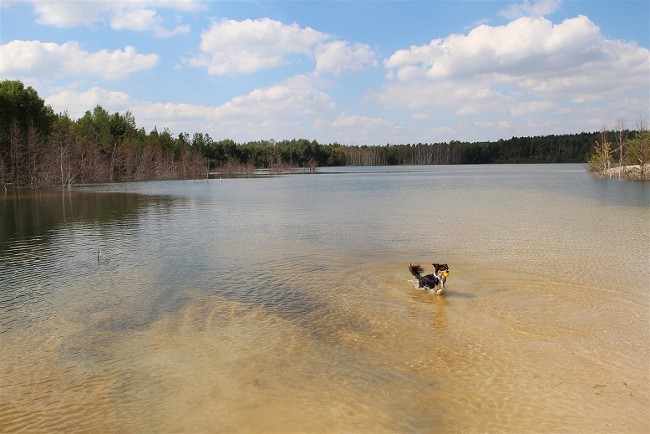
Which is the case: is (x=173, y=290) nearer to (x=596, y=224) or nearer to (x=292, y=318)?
(x=292, y=318)

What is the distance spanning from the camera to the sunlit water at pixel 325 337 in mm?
6238

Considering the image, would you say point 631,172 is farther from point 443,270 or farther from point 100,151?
point 100,151

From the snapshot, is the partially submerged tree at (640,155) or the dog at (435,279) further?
the partially submerged tree at (640,155)

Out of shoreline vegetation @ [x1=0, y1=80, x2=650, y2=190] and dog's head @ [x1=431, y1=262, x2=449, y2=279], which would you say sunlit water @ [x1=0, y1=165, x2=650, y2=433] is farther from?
shoreline vegetation @ [x1=0, y1=80, x2=650, y2=190]

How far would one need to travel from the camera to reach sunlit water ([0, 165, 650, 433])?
624 centimetres

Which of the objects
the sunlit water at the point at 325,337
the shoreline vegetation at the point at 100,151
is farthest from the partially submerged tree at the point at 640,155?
the sunlit water at the point at 325,337

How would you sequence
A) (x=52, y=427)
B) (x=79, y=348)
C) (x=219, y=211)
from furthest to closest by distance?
1. (x=219, y=211)
2. (x=79, y=348)
3. (x=52, y=427)

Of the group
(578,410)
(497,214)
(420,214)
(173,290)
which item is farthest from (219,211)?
(578,410)

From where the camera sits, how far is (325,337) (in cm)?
896

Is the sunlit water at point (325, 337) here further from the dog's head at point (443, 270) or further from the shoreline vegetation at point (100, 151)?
the shoreline vegetation at point (100, 151)

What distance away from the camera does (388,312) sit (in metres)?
10.3

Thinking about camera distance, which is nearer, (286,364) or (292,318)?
(286,364)

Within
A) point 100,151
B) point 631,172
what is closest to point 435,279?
point 631,172

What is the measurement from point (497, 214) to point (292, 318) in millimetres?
21675
